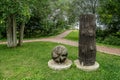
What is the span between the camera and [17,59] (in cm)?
671

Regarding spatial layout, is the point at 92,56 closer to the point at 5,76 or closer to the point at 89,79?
the point at 89,79

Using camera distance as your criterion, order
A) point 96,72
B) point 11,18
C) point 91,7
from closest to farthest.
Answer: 1. point 96,72
2. point 11,18
3. point 91,7

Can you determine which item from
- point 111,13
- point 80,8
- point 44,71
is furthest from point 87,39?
point 80,8

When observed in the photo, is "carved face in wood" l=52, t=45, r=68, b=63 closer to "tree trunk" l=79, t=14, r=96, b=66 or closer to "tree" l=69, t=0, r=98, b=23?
"tree trunk" l=79, t=14, r=96, b=66

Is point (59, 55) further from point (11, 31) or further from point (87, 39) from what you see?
point (11, 31)

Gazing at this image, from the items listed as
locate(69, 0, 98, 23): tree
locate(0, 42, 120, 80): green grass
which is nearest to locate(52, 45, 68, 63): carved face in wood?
locate(0, 42, 120, 80): green grass

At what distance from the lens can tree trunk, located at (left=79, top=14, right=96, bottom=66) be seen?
210 inches

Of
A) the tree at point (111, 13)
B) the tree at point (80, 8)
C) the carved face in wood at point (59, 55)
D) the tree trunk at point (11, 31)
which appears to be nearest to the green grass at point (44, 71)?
the carved face in wood at point (59, 55)

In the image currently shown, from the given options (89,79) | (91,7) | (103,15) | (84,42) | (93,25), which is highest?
(91,7)

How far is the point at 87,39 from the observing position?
5375 millimetres

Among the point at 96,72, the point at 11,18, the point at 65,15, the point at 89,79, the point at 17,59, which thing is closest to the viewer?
the point at 89,79

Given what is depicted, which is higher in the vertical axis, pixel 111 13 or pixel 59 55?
pixel 111 13

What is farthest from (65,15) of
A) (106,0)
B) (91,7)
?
(106,0)

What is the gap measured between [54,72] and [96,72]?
4.94 feet
